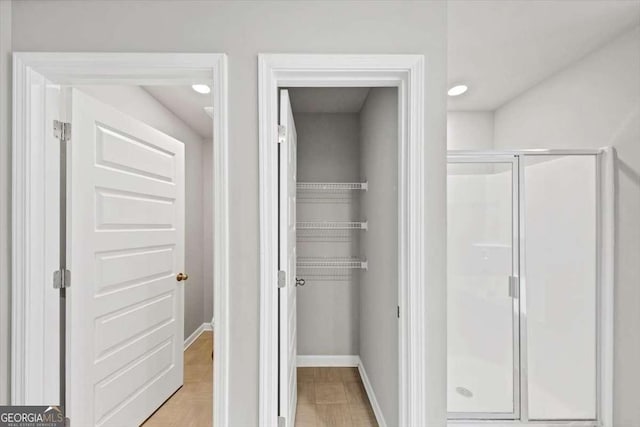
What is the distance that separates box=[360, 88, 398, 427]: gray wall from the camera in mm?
1919

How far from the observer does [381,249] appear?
225cm

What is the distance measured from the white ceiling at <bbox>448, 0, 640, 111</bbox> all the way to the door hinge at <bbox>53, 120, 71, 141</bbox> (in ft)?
6.43

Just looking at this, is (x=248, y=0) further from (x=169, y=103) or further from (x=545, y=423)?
(x=545, y=423)

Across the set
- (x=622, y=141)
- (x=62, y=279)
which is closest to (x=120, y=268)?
(x=62, y=279)

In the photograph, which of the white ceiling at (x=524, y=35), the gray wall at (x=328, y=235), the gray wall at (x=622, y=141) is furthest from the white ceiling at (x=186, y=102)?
the gray wall at (x=622, y=141)

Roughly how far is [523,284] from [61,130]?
2776 millimetres

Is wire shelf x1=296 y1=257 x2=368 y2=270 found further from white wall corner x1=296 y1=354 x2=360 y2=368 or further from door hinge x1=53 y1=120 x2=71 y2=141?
door hinge x1=53 y1=120 x2=71 y2=141

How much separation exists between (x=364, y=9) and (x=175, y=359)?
8.40 feet

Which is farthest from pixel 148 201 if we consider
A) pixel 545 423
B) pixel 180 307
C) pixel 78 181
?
pixel 545 423

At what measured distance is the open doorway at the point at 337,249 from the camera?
254 cm

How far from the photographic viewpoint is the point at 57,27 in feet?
4.71

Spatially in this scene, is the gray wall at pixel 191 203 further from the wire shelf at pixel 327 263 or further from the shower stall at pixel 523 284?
the shower stall at pixel 523 284

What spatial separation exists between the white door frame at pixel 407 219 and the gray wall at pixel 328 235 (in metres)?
1.75

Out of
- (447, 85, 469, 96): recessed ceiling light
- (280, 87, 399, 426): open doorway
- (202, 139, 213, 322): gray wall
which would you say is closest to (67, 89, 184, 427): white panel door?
(280, 87, 399, 426): open doorway
